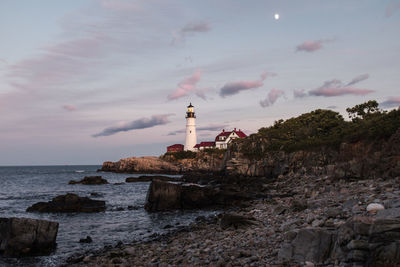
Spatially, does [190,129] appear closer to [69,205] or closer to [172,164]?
[172,164]

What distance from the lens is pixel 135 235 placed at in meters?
17.9

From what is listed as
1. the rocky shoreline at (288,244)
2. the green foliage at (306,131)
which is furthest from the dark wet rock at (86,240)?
the green foliage at (306,131)

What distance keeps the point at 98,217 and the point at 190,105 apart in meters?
92.9

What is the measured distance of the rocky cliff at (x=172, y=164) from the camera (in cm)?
9225

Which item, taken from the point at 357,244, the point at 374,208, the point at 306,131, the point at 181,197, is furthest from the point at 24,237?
the point at 306,131

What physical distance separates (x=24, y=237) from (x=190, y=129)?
102046mm

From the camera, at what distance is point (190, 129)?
11562 centimetres

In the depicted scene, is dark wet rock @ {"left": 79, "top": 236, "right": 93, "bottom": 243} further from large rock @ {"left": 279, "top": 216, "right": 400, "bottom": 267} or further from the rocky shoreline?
large rock @ {"left": 279, "top": 216, "right": 400, "bottom": 267}

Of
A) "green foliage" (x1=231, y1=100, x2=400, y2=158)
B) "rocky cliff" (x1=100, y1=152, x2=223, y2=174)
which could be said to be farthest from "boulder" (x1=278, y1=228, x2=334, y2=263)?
"rocky cliff" (x1=100, y1=152, x2=223, y2=174)

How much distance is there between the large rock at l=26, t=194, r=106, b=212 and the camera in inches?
1053

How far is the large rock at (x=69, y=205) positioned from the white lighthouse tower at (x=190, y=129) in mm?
86016

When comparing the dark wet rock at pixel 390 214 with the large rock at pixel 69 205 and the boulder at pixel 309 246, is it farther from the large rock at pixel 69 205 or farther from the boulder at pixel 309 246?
the large rock at pixel 69 205

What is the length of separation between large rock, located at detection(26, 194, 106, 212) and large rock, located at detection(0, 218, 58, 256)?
40.8 feet

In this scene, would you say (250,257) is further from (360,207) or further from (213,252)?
(360,207)
